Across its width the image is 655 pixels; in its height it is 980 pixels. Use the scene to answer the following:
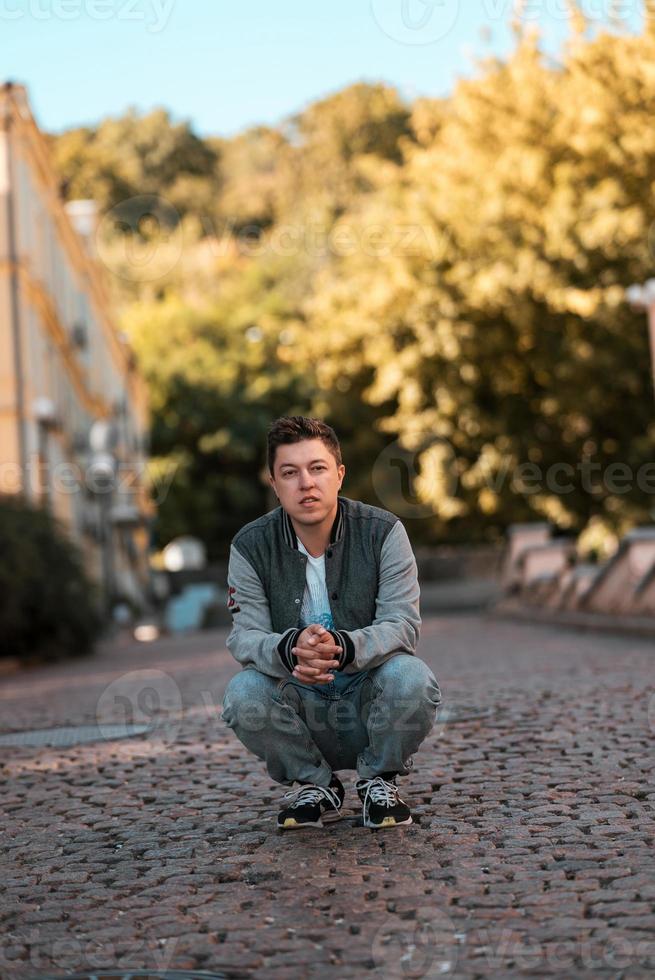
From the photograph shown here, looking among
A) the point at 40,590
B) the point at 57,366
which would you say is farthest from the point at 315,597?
the point at 57,366

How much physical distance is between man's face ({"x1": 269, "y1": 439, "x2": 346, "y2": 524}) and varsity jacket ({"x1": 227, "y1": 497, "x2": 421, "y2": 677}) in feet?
0.41

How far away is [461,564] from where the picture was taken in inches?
2019

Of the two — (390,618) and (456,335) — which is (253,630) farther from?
(456,335)

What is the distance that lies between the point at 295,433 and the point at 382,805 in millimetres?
1315

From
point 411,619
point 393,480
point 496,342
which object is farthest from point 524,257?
point 411,619

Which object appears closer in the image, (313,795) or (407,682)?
(407,682)

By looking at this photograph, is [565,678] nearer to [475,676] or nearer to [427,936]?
[475,676]

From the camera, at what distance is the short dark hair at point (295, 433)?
16.4ft

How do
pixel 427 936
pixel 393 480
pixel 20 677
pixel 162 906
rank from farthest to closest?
pixel 393 480 < pixel 20 677 < pixel 162 906 < pixel 427 936

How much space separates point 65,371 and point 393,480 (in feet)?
28.1

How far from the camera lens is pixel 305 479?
496 centimetres

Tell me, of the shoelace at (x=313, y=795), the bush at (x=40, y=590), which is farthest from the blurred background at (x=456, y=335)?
the shoelace at (x=313, y=795)

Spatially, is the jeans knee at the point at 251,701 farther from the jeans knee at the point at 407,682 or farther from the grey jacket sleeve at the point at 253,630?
the jeans knee at the point at 407,682

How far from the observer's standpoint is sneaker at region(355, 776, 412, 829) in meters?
5.05
